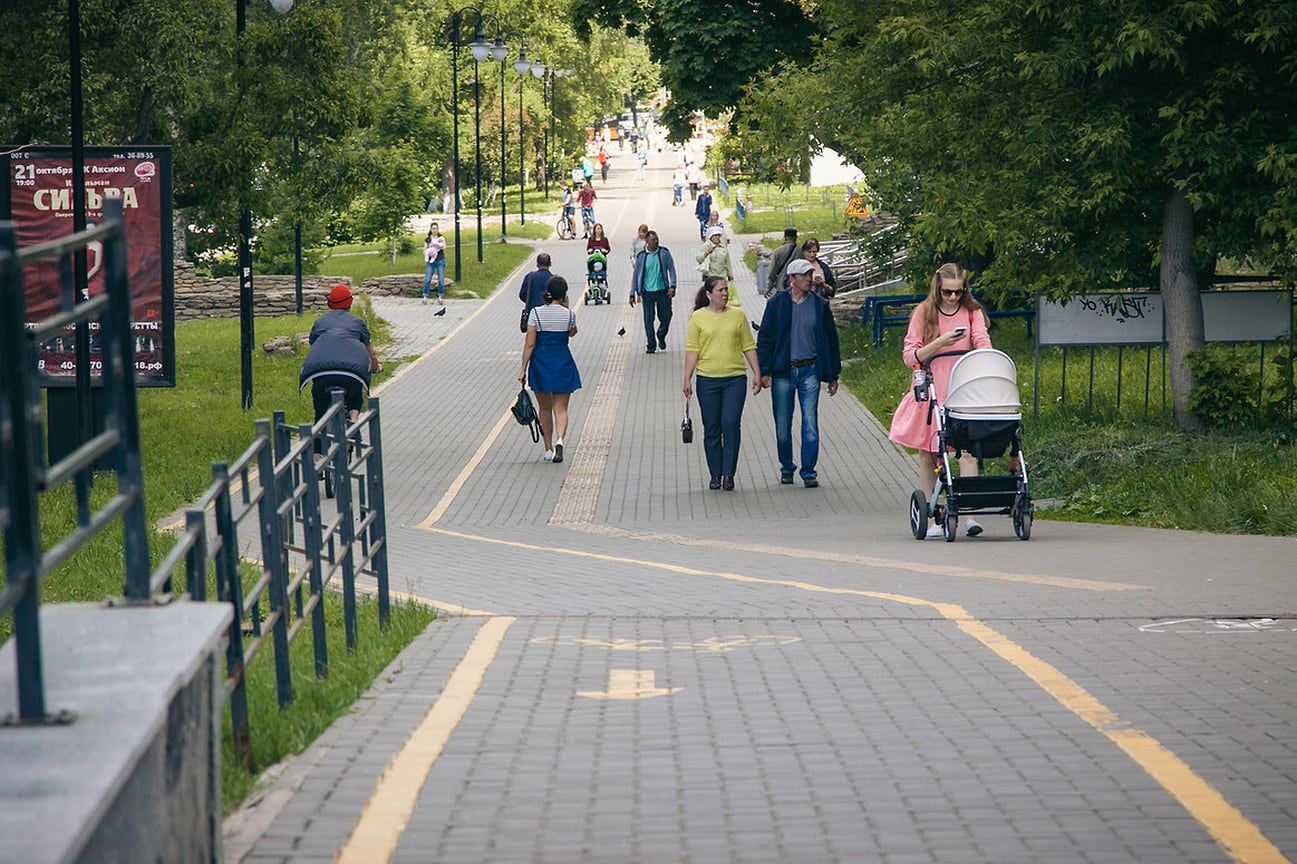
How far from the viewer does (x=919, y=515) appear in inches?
466

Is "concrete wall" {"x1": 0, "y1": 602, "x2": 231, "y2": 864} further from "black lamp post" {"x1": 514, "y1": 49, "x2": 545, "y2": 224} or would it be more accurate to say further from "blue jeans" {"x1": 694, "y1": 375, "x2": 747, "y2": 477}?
"black lamp post" {"x1": 514, "y1": 49, "x2": 545, "y2": 224}

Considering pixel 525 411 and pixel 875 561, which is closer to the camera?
pixel 875 561

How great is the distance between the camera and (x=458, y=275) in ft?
137

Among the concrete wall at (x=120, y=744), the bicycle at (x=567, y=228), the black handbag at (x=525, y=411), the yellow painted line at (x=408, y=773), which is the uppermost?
the bicycle at (x=567, y=228)

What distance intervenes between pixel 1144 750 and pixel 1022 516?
19.9 feet

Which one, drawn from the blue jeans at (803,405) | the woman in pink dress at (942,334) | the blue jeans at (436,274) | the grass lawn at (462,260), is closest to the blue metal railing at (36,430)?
the woman in pink dress at (942,334)

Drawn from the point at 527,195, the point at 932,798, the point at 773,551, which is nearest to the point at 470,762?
the point at 932,798

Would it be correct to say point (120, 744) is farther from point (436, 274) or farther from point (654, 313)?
point (436, 274)

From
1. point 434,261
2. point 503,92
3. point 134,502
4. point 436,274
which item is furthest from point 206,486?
point 503,92

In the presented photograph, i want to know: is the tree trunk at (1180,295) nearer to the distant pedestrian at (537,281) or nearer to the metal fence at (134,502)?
the distant pedestrian at (537,281)

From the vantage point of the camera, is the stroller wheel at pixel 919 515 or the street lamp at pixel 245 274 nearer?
the stroller wheel at pixel 919 515

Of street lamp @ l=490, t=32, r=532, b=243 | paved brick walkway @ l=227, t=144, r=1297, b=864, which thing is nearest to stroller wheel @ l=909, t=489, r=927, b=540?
paved brick walkway @ l=227, t=144, r=1297, b=864

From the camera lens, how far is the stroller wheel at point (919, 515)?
38.6 feet

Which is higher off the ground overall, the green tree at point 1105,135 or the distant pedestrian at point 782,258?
the green tree at point 1105,135
